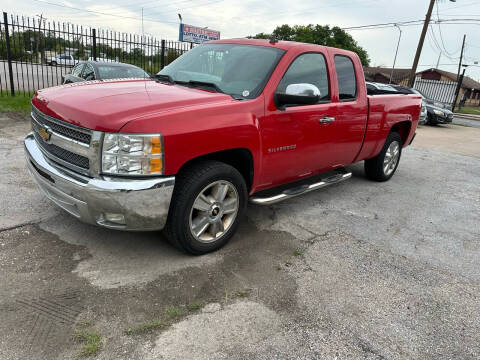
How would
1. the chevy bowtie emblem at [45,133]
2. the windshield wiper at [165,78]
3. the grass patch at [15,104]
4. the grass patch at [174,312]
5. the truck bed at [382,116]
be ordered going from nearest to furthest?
the grass patch at [174,312] < the chevy bowtie emblem at [45,133] < the windshield wiper at [165,78] < the truck bed at [382,116] < the grass patch at [15,104]

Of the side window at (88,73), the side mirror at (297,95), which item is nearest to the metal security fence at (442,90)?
the side window at (88,73)

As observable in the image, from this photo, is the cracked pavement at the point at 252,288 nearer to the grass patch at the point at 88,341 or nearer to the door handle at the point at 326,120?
the grass patch at the point at 88,341

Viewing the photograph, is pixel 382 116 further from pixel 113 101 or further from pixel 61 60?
pixel 61 60

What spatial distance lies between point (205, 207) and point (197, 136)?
634 mm

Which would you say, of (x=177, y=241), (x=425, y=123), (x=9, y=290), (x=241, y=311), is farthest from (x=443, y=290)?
(x=425, y=123)

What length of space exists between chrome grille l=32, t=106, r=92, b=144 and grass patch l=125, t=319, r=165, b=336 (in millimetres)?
1328

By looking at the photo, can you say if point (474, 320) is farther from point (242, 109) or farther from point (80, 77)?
point (80, 77)

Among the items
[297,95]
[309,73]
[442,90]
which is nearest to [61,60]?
[309,73]

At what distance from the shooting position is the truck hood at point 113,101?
2666mm

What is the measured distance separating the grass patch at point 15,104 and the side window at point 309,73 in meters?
7.81

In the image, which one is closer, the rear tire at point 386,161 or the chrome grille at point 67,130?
the chrome grille at point 67,130

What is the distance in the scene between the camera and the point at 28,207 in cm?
392

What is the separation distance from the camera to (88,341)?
225cm

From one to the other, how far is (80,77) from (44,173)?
6.90 metres
